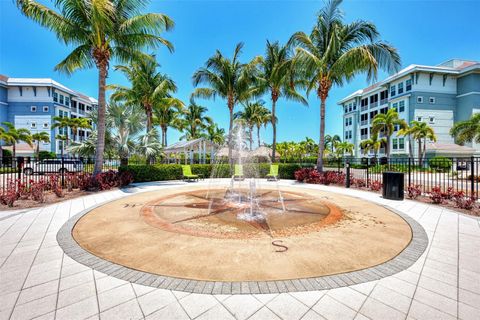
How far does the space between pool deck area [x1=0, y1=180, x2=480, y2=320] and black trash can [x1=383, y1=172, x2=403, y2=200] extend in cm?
543

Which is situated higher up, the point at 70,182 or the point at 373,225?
the point at 70,182

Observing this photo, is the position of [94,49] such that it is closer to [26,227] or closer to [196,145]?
[26,227]

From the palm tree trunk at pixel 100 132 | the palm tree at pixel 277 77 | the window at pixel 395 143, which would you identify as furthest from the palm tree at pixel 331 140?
the palm tree trunk at pixel 100 132

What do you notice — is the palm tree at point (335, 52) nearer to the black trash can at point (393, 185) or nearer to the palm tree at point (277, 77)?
the palm tree at point (277, 77)

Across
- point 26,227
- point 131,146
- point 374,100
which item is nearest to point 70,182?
point 131,146

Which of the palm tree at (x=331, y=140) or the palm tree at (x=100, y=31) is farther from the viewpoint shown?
the palm tree at (x=331, y=140)

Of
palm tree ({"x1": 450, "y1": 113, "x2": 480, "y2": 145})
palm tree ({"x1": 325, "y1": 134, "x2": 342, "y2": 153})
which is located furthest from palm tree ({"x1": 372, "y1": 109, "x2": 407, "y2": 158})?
palm tree ({"x1": 325, "y1": 134, "x2": 342, "y2": 153})

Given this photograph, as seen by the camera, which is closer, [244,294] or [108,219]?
[244,294]

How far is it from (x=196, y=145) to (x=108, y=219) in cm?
1771

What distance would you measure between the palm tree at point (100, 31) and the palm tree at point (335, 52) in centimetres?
883

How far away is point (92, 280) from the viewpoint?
2924 millimetres

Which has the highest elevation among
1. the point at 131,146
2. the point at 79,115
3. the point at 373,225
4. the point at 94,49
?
the point at 79,115

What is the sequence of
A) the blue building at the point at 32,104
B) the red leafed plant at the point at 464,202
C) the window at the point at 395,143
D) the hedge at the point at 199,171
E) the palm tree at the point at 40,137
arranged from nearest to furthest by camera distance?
the red leafed plant at the point at 464,202 → the hedge at the point at 199,171 → the window at the point at 395,143 → the palm tree at the point at 40,137 → the blue building at the point at 32,104

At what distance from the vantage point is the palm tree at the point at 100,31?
1002cm
